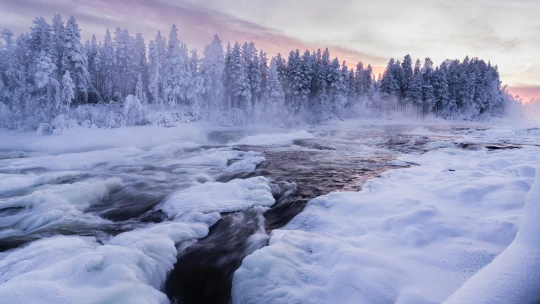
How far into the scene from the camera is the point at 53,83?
3569 centimetres

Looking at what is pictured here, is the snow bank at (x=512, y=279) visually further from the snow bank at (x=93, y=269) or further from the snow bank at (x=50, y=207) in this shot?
the snow bank at (x=50, y=207)

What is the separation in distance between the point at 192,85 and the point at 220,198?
43901mm

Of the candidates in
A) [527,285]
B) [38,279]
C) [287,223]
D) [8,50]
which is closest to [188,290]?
[38,279]

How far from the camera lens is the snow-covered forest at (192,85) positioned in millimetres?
37531

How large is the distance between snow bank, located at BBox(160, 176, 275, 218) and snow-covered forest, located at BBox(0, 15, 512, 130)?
1237 inches

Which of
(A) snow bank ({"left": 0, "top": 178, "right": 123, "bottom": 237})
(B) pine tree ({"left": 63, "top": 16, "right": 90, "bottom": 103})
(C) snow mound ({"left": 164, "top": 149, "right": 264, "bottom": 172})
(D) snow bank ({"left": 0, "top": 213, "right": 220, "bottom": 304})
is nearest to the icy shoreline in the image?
(D) snow bank ({"left": 0, "top": 213, "right": 220, "bottom": 304})

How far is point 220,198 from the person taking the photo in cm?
859

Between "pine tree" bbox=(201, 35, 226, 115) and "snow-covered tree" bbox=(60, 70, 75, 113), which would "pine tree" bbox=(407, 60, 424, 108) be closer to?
"pine tree" bbox=(201, 35, 226, 115)

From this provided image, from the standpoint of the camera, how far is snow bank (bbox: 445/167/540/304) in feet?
6.28

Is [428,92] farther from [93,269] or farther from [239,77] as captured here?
[93,269]

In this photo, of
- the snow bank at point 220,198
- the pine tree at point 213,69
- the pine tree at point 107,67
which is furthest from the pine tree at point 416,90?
the snow bank at point 220,198

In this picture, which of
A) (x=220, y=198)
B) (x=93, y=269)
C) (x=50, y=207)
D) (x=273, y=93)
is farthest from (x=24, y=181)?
(x=273, y=93)

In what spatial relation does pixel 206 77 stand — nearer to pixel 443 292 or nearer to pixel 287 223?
pixel 287 223

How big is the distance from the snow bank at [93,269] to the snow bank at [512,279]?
12.6ft
